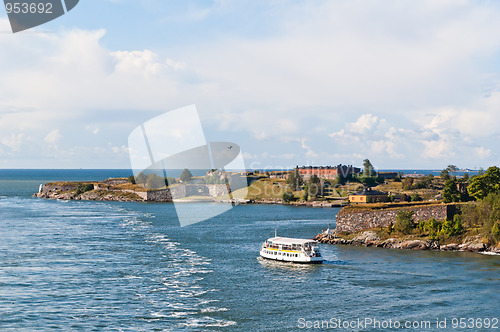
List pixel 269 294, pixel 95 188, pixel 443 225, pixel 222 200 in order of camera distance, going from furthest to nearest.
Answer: pixel 95 188, pixel 222 200, pixel 443 225, pixel 269 294

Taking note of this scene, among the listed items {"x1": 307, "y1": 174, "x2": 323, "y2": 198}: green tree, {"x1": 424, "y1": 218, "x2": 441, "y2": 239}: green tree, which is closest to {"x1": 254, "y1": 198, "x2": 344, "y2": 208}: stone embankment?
{"x1": 307, "y1": 174, "x2": 323, "y2": 198}: green tree

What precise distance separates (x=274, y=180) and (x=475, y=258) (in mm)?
136325

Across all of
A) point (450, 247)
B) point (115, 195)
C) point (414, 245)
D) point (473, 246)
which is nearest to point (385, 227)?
point (414, 245)

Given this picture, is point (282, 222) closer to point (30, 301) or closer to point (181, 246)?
point (181, 246)

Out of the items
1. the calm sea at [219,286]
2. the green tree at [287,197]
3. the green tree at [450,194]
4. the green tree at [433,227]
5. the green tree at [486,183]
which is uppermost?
the green tree at [486,183]

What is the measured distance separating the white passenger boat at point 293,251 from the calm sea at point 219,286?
1404 mm

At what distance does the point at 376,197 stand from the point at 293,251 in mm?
75126

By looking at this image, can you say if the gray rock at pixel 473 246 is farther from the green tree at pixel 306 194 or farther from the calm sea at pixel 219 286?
the green tree at pixel 306 194

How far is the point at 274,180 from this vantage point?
197 meters

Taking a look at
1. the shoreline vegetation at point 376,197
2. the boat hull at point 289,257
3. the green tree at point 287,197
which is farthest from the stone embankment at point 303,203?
the boat hull at point 289,257

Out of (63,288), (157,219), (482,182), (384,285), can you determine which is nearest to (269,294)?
(384,285)

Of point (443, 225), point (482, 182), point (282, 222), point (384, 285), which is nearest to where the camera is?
point (384, 285)

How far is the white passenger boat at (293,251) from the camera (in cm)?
6062

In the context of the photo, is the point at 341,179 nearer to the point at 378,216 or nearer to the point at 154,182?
the point at 154,182
